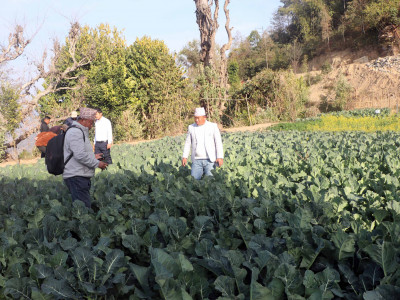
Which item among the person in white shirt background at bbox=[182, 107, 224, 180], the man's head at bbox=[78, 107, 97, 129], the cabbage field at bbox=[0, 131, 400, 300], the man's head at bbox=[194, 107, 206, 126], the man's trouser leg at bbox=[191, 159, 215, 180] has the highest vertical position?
the man's head at bbox=[78, 107, 97, 129]

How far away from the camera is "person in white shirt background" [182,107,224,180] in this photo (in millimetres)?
5621

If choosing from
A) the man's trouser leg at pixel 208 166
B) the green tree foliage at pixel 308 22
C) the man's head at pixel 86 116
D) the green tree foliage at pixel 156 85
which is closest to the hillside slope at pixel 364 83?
the green tree foliage at pixel 308 22

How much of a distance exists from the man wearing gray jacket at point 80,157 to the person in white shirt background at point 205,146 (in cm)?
182

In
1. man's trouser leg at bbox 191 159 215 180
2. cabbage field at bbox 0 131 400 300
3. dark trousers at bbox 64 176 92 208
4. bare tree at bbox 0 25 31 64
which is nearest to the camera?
cabbage field at bbox 0 131 400 300

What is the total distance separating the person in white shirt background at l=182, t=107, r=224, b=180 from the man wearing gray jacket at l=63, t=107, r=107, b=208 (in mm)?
1815

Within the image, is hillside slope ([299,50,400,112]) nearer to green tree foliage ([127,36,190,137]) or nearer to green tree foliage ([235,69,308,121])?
green tree foliage ([235,69,308,121])

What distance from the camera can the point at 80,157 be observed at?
4129 mm

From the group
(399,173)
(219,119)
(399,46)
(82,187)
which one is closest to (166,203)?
(82,187)

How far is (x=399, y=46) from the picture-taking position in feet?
122

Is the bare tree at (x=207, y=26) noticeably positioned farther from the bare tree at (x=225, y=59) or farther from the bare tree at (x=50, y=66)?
the bare tree at (x=50, y=66)

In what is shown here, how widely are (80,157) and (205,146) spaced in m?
2.19

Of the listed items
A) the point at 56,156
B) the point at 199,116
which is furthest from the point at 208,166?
the point at 56,156

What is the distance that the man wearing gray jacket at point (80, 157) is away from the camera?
412 cm

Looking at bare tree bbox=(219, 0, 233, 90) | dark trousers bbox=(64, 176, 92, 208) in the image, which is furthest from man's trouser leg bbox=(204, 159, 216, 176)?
bare tree bbox=(219, 0, 233, 90)
